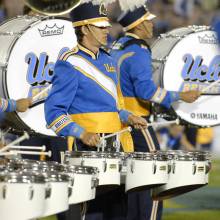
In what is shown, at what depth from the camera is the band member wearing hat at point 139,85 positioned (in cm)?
813

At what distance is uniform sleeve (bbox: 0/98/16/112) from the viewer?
26.1ft

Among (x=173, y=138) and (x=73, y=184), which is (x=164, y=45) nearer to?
(x=73, y=184)

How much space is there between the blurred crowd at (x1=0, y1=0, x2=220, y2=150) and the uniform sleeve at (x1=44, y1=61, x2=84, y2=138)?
23.1 ft

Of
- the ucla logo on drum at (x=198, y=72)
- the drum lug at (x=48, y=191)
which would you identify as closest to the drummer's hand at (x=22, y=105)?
the ucla logo on drum at (x=198, y=72)

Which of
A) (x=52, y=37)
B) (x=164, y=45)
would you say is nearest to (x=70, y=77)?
(x=52, y=37)

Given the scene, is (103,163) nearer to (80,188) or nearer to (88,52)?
(80,188)

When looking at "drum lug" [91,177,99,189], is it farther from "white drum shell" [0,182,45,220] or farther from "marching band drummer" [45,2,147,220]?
"white drum shell" [0,182,45,220]

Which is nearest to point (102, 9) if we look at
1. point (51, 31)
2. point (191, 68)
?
point (51, 31)

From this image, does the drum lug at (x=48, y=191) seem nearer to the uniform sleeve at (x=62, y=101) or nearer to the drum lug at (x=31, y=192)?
the drum lug at (x=31, y=192)

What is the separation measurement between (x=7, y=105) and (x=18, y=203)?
2.63 meters

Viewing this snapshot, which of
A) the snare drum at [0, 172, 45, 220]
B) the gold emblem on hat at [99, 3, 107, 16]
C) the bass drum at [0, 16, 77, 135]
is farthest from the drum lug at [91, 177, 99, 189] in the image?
the bass drum at [0, 16, 77, 135]

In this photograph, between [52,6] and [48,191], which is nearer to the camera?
[48,191]

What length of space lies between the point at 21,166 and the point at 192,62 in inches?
150

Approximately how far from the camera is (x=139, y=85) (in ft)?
26.8
